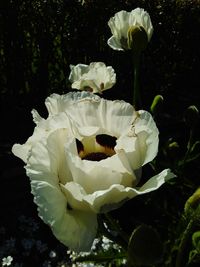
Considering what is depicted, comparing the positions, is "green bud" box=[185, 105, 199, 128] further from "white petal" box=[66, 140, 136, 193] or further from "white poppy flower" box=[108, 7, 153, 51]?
"white petal" box=[66, 140, 136, 193]

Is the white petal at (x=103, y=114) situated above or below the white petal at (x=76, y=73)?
above

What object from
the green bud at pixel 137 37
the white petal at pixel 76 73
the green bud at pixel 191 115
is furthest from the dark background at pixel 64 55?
the green bud at pixel 137 37

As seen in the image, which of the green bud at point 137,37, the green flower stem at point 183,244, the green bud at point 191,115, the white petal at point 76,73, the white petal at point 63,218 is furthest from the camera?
the white petal at point 76,73

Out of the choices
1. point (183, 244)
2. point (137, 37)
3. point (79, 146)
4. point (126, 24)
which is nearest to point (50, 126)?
point (79, 146)

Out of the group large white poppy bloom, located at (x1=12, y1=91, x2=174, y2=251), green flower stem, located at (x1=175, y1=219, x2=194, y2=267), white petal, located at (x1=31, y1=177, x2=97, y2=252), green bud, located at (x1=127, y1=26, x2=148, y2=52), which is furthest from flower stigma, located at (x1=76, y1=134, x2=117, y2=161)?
green bud, located at (x1=127, y1=26, x2=148, y2=52)

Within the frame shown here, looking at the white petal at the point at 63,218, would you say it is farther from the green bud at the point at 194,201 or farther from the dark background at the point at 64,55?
the dark background at the point at 64,55

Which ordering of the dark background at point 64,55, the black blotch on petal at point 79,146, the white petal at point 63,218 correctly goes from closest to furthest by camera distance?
1. the white petal at point 63,218
2. the black blotch on petal at point 79,146
3. the dark background at point 64,55
